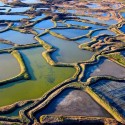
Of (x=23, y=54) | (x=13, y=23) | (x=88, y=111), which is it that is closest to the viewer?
(x=88, y=111)

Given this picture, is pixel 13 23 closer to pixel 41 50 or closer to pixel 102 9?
pixel 41 50

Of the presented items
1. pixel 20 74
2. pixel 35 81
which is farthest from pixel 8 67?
pixel 35 81

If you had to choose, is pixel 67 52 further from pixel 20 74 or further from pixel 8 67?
pixel 20 74

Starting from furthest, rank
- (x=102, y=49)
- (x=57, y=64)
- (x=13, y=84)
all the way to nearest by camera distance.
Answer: (x=102, y=49) → (x=57, y=64) → (x=13, y=84)

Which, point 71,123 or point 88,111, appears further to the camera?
point 88,111

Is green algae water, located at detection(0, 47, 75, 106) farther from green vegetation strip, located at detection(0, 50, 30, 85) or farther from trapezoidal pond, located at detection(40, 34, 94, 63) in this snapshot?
trapezoidal pond, located at detection(40, 34, 94, 63)

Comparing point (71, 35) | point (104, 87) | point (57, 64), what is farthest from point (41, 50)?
point (104, 87)

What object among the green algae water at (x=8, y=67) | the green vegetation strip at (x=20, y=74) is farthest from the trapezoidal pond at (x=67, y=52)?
the green algae water at (x=8, y=67)
